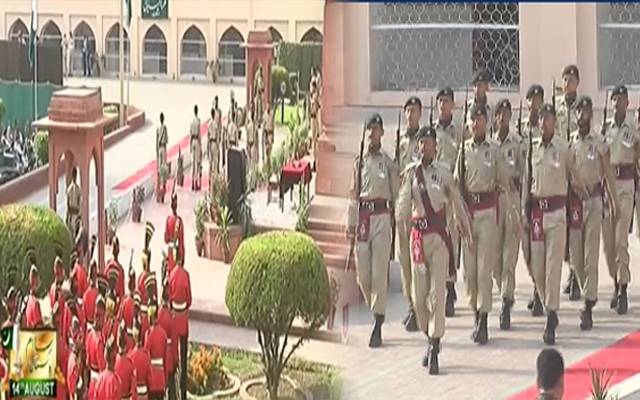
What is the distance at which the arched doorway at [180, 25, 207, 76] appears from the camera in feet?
Answer: 11.3

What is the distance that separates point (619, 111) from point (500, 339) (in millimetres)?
360

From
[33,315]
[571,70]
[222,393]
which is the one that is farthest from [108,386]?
[571,70]

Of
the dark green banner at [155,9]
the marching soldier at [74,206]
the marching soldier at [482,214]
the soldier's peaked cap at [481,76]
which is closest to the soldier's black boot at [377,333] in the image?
the marching soldier at [482,214]

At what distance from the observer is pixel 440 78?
107 inches

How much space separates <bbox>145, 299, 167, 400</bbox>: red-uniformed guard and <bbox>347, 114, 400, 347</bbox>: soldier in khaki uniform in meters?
0.71

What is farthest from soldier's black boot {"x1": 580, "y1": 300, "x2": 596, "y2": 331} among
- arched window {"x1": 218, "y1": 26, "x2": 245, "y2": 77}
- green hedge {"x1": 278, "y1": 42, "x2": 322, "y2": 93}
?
arched window {"x1": 218, "y1": 26, "x2": 245, "y2": 77}

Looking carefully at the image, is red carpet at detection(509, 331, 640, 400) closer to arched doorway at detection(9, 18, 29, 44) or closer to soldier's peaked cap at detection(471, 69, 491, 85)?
soldier's peaked cap at detection(471, 69, 491, 85)

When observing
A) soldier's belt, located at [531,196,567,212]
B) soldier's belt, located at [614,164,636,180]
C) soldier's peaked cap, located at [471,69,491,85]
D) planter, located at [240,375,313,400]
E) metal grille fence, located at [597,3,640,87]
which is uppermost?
metal grille fence, located at [597,3,640,87]

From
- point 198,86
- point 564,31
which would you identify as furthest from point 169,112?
point 564,31

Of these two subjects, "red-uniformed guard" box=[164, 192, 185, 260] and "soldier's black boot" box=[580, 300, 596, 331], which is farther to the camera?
"red-uniformed guard" box=[164, 192, 185, 260]

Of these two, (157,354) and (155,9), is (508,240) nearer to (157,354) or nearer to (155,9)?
(157,354)

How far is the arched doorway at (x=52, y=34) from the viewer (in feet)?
11.8

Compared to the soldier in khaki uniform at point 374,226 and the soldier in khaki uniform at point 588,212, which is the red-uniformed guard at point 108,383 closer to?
the soldier in khaki uniform at point 374,226

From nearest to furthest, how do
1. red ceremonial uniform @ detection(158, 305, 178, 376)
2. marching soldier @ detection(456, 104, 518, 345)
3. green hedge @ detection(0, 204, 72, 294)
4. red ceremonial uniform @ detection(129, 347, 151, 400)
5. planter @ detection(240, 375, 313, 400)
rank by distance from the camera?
marching soldier @ detection(456, 104, 518, 345), planter @ detection(240, 375, 313, 400), red ceremonial uniform @ detection(129, 347, 151, 400), red ceremonial uniform @ detection(158, 305, 178, 376), green hedge @ detection(0, 204, 72, 294)
